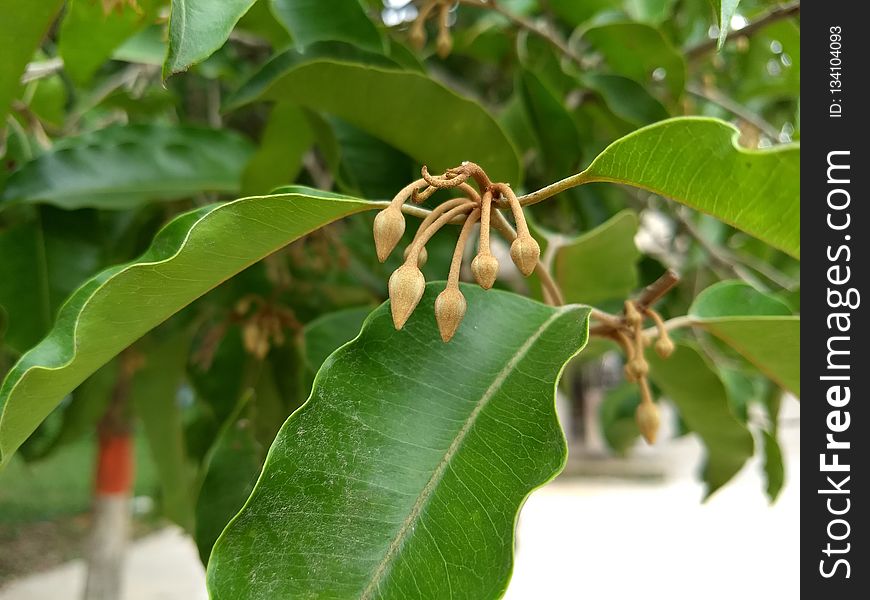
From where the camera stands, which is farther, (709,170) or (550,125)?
(550,125)

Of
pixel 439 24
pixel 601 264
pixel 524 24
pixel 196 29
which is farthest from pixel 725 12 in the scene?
pixel 524 24

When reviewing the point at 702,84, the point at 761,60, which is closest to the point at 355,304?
the point at 702,84

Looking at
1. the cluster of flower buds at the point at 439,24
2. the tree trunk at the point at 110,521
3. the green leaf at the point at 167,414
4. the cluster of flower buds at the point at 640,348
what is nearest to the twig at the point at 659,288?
the cluster of flower buds at the point at 640,348

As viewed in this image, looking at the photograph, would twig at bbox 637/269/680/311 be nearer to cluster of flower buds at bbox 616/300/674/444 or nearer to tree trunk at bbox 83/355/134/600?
cluster of flower buds at bbox 616/300/674/444

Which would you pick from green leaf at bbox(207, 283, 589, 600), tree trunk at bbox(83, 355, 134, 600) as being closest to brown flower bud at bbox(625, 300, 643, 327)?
green leaf at bbox(207, 283, 589, 600)

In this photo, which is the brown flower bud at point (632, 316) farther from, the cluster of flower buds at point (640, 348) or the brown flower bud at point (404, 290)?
the brown flower bud at point (404, 290)

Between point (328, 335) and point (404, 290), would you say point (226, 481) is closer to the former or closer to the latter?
point (328, 335)
